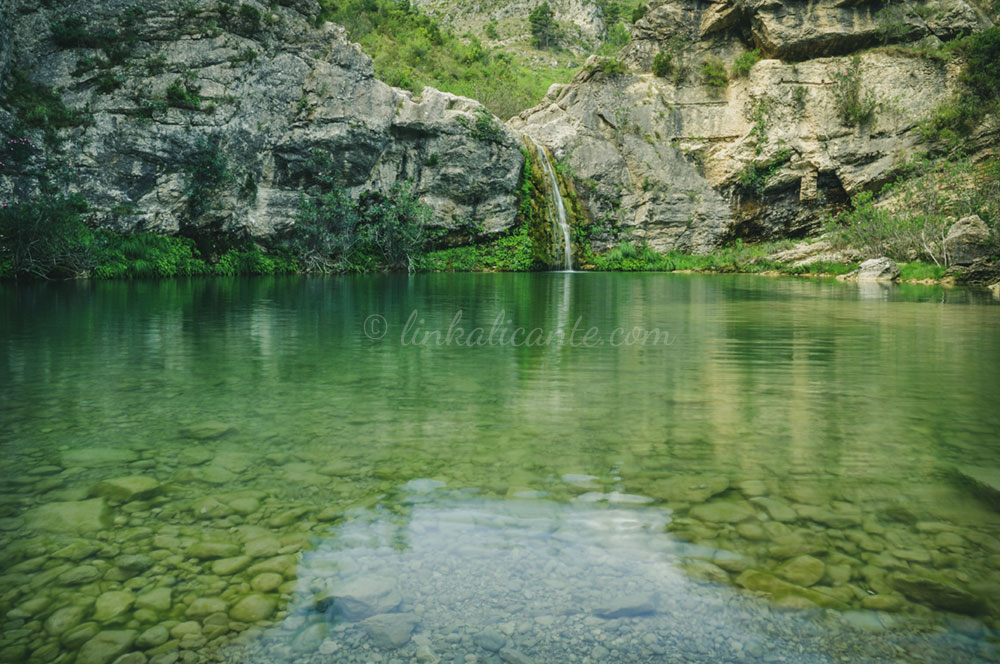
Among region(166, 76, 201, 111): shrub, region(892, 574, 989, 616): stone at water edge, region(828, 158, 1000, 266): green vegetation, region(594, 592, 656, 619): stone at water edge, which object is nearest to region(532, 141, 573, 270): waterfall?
region(828, 158, 1000, 266): green vegetation

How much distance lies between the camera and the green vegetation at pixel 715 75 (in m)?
34.1

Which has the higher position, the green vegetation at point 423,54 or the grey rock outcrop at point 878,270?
the green vegetation at point 423,54

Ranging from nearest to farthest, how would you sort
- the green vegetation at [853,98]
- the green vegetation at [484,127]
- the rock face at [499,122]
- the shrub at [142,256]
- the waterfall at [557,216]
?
the shrub at [142,256] → the rock face at [499,122] → the green vegetation at [484,127] → the green vegetation at [853,98] → the waterfall at [557,216]

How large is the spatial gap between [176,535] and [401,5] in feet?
158

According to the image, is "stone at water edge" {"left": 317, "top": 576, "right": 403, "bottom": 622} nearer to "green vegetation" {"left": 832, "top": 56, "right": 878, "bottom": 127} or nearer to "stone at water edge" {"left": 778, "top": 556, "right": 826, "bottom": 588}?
"stone at water edge" {"left": 778, "top": 556, "right": 826, "bottom": 588}

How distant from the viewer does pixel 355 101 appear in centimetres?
2647

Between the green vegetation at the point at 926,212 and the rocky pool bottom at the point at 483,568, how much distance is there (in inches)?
868

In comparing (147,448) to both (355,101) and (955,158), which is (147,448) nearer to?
(355,101)

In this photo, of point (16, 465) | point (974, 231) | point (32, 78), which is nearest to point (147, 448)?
point (16, 465)

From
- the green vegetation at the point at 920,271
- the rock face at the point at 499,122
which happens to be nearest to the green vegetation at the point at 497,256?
the rock face at the point at 499,122

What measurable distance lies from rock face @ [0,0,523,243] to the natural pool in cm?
1879

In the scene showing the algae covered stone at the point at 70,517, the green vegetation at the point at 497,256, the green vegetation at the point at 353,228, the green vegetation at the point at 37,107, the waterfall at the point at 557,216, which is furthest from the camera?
the waterfall at the point at 557,216

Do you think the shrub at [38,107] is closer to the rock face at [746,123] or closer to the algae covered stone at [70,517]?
the rock face at [746,123]

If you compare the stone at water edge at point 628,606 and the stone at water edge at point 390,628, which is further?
the stone at water edge at point 628,606
